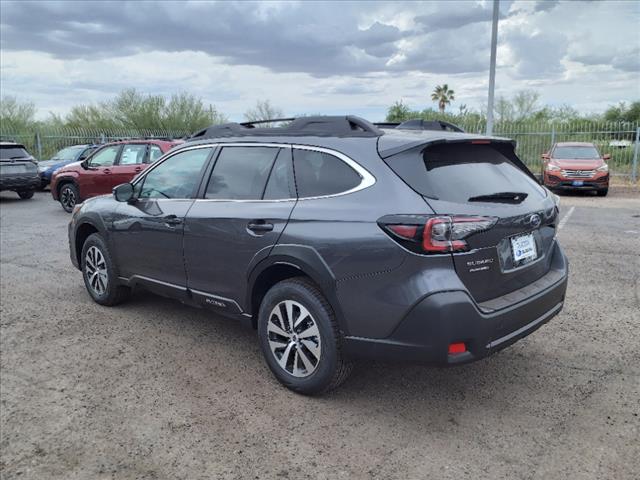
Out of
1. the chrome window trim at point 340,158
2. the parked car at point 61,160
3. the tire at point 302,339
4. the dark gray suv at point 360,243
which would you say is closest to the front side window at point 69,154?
the parked car at point 61,160

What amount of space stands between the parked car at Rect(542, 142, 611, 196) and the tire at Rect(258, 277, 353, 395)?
1307 cm

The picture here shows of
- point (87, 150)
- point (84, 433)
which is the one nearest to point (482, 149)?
point (84, 433)

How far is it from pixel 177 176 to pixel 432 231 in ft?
8.31

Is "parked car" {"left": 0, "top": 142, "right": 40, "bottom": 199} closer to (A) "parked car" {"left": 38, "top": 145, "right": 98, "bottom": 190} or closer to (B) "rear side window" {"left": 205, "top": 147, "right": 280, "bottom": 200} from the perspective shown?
(A) "parked car" {"left": 38, "top": 145, "right": 98, "bottom": 190}

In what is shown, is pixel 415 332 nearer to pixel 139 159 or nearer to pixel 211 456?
pixel 211 456

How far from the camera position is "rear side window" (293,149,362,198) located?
3402 mm

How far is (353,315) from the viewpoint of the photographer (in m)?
3.21

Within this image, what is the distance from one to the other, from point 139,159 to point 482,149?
10240 millimetres

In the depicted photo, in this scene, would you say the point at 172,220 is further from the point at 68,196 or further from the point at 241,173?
the point at 68,196

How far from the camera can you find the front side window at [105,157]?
12.7 meters

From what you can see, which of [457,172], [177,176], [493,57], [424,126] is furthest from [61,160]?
[457,172]

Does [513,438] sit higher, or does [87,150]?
[87,150]

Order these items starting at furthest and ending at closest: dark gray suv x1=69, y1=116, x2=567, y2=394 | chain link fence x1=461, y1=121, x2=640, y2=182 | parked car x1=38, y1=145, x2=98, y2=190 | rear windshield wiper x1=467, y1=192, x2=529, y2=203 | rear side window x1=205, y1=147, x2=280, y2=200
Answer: chain link fence x1=461, y1=121, x2=640, y2=182 < parked car x1=38, y1=145, x2=98, y2=190 < rear side window x1=205, y1=147, x2=280, y2=200 < rear windshield wiper x1=467, y1=192, x2=529, y2=203 < dark gray suv x1=69, y1=116, x2=567, y2=394

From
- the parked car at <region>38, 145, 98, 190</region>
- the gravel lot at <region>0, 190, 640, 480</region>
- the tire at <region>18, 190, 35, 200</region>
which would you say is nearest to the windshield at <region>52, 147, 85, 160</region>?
the parked car at <region>38, 145, 98, 190</region>
